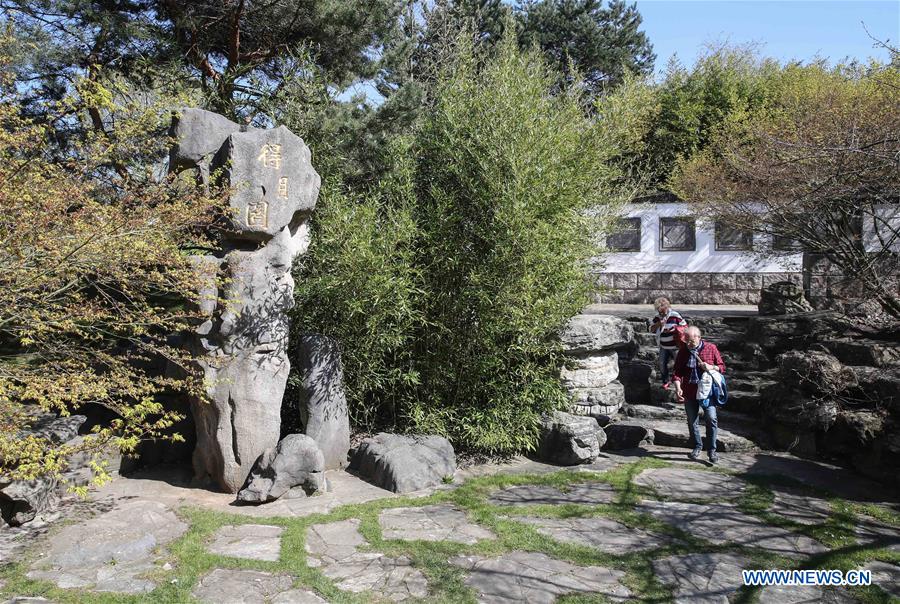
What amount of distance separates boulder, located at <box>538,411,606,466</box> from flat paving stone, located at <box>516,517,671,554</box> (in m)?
1.42

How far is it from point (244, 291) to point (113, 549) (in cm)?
212

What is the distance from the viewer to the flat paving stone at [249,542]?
4066mm

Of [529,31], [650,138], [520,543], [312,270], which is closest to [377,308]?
[312,270]

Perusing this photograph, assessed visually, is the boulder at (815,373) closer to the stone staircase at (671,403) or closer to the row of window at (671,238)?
the stone staircase at (671,403)

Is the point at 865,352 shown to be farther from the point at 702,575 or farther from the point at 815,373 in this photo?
the point at 702,575

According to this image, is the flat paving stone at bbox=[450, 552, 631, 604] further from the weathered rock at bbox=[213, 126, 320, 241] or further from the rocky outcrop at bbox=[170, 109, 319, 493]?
the weathered rock at bbox=[213, 126, 320, 241]

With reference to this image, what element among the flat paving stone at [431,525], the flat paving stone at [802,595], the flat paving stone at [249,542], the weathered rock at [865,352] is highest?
the weathered rock at [865,352]

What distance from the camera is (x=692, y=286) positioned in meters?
16.4

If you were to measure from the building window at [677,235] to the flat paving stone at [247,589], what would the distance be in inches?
578

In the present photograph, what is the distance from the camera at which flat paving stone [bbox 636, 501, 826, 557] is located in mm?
4324

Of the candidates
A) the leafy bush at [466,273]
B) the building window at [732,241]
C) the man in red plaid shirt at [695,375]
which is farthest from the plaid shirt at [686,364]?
the building window at [732,241]

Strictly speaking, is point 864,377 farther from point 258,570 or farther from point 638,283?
point 638,283

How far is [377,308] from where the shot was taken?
5.82 m

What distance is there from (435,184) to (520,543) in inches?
142
